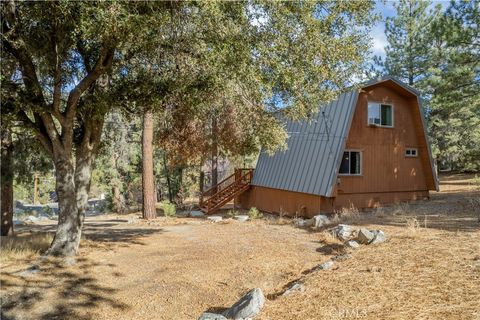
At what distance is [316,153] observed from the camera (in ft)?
46.8

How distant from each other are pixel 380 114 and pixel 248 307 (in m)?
12.4

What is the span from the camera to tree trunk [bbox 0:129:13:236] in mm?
9594

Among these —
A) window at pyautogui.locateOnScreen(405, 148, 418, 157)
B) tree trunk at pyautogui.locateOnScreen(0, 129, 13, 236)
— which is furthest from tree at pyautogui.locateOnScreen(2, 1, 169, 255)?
window at pyautogui.locateOnScreen(405, 148, 418, 157)

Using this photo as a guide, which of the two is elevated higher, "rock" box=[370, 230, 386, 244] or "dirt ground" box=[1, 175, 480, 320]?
Result: "rock" box=[370, 230, 386, 244]

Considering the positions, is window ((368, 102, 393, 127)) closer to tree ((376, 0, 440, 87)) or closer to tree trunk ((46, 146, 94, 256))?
tree ((376, 0, 440, 87))

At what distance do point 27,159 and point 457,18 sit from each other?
15207 millimetres

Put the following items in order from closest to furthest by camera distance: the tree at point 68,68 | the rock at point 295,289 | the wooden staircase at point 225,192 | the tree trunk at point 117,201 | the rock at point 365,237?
the rock at point 295,289
the tree at point 68,68
the rock at point 365,237
the wooden staircase at point 225,192
the tree trunk at point 117,201

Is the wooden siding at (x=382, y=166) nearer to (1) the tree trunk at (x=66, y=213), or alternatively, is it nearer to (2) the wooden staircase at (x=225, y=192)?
(2) the wooden staircase at (x=225, y=192)

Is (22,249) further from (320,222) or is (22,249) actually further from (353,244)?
(320,222)

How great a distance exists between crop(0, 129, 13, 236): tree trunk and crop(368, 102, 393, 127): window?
12516 millimetres

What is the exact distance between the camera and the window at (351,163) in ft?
45.9

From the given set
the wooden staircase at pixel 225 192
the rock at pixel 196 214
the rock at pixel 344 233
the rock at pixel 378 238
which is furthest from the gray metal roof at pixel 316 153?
the rock at pixel 378 238

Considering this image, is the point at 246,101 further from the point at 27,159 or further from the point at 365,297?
the point at 27,159

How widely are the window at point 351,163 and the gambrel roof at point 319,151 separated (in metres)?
0.85
